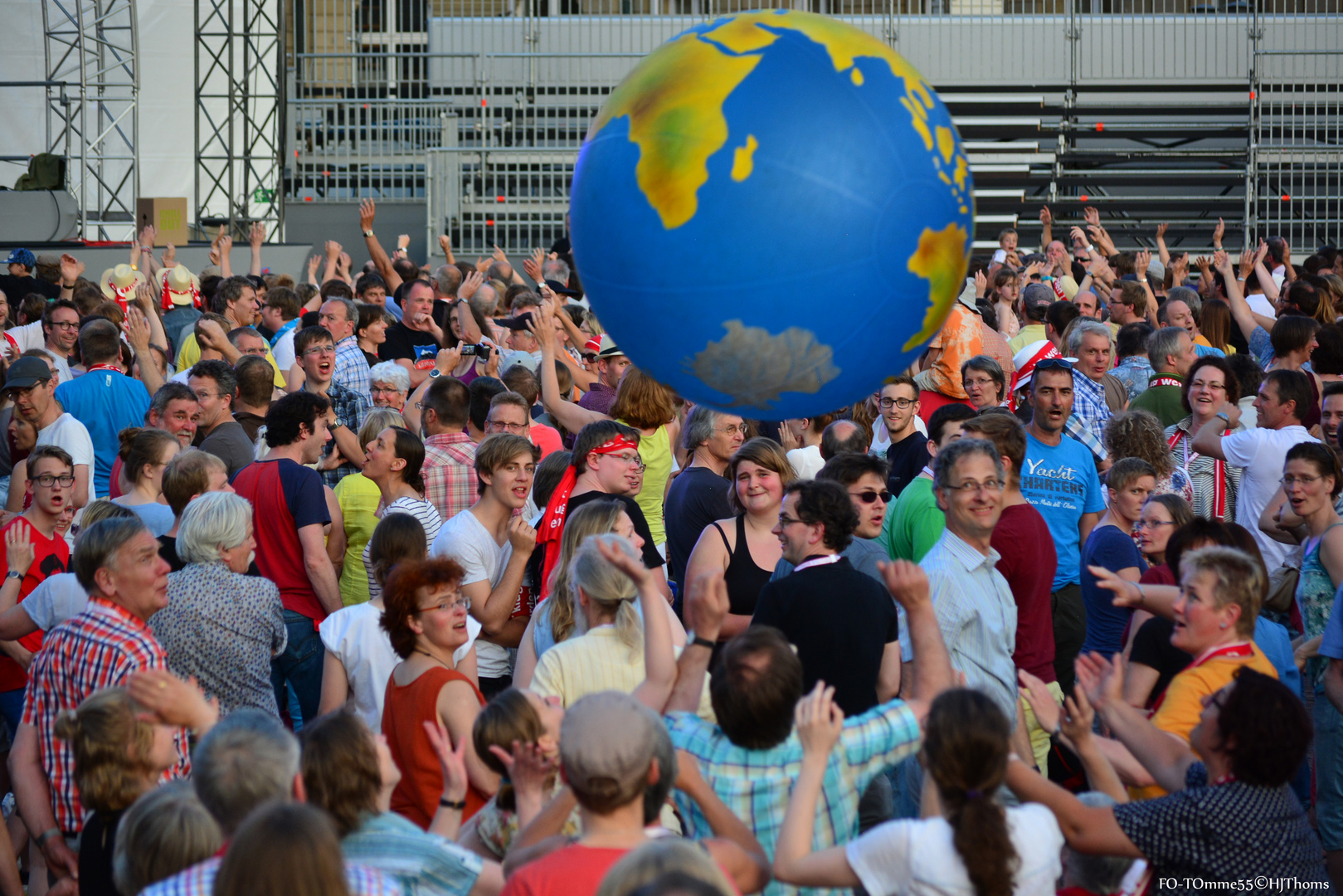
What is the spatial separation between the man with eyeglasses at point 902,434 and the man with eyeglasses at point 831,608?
1.83 meters

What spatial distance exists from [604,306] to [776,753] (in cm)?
112

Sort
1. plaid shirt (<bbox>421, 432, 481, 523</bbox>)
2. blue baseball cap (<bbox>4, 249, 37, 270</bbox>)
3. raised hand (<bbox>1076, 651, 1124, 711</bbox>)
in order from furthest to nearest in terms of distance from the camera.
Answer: blue baseball cap (<bbox>4, 249, 37, 270</bbox>), plaid shirt (<bbox>421, 432, 481, 523</bbox>), raised hand (<bbox>1076, 651, 1124, 711</bbox>)

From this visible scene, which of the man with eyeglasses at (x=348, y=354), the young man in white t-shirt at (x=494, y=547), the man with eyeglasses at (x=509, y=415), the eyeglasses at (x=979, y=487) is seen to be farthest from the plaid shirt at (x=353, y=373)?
the eyeglasses at (x=979, y=487)

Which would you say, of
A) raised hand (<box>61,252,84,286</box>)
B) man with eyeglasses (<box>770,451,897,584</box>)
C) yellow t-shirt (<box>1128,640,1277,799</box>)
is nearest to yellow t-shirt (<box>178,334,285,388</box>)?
raised hand (<box>61,252,84,286</box>)

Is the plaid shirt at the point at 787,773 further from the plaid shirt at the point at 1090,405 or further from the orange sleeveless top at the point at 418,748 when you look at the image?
the plaid shirt at the point at 1090,405

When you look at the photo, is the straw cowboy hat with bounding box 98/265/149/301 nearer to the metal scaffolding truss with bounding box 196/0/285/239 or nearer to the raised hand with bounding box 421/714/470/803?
the metal scaffolding truss with bounding box 196/0/285/239

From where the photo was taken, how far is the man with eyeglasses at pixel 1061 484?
4.88m

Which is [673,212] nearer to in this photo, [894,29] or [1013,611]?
[1013,611]

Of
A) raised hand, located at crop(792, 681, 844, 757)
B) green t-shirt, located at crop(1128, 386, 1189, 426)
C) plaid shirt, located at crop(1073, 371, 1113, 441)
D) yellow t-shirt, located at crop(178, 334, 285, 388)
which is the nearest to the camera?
raised hand, located at crop(792, 681, 844, 757)

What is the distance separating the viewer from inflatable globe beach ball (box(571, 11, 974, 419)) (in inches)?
113

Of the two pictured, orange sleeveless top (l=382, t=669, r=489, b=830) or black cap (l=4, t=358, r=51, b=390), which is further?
black cap (l=4, t=358, r=51, b=390)

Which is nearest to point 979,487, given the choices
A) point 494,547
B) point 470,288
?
point 494,547

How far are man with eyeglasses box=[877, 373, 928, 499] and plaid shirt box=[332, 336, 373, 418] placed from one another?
260 centimetres

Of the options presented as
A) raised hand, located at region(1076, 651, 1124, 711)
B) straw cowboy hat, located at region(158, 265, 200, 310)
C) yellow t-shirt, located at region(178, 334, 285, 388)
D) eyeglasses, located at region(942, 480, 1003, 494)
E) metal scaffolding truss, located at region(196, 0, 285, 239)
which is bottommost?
raised hand, located at region(1076, 651, 1124, 711)
